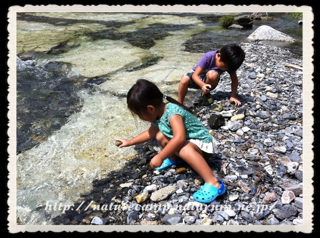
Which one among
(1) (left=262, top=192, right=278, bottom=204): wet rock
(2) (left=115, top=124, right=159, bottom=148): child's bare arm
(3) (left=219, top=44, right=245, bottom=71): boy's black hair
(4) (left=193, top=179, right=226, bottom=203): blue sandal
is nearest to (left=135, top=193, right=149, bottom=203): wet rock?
(4) (left=193, top=179, right=226, bottom=203): blue sandal

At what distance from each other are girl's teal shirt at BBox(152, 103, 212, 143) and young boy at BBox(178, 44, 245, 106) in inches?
53.8

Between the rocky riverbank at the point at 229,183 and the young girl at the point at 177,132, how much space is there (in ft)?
0.64

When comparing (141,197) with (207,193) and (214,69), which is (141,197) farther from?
(214,69)

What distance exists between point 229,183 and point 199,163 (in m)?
0.49

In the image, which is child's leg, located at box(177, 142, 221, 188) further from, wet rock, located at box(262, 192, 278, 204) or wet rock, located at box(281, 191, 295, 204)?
wet rock, located at box(281, 191, 295, 204)

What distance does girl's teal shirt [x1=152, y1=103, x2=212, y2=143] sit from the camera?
3083mm

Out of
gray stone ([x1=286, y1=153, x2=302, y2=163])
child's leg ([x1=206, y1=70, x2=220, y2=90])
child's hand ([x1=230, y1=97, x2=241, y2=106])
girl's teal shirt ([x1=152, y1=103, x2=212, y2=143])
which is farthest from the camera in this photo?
child's hand ([x1=230, y1=97, x2=241, y2=106])

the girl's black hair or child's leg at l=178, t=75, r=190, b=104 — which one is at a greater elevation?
the girl's black hair

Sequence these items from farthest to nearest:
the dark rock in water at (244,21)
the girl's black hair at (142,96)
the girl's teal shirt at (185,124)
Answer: the dark rock in water at (244,21), the girl's teal shirt at (185,124), the girl's black hair at (142,96)

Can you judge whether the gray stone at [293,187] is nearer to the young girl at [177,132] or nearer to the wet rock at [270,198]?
the wet rock at [270,198]

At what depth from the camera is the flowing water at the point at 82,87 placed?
348 centimetres

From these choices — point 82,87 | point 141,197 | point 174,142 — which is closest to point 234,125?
point 174,142

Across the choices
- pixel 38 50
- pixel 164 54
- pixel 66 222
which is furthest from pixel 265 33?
pixel 66 222

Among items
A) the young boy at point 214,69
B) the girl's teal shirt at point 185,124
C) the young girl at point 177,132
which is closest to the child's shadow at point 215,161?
the young girl at point 177,132
